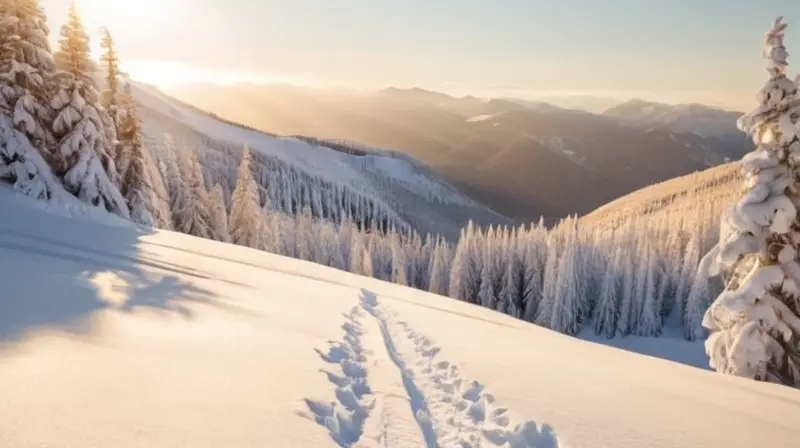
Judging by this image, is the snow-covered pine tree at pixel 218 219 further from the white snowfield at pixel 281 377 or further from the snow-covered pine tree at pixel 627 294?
the snow-covered pine tree at pixel 627 294

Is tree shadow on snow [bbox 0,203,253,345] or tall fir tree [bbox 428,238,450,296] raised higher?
tree shadow on snow [bbox 0,203,253,345]

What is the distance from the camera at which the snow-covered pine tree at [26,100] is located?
1648 centimetres

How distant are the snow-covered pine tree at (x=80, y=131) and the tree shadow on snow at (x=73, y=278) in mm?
4805

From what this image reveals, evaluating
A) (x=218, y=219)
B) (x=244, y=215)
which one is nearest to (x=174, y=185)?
(x=218, y=219)

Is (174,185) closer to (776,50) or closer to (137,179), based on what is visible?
(137,179)

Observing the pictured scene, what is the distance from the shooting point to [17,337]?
5.95 metres

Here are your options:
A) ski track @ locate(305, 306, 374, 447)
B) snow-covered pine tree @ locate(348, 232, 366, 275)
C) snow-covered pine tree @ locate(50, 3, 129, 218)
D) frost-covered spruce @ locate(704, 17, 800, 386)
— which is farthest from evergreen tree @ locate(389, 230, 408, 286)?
ski track @ locate(305, 306, 374, 447)

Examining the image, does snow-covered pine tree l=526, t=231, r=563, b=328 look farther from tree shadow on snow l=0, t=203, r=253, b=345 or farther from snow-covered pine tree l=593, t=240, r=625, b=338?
tree shadow on snow l=0, t=203, r=253, b=345

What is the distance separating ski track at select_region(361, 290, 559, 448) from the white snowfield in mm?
28

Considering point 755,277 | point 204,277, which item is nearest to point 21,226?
point 204,277

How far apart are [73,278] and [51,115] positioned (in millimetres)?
13523

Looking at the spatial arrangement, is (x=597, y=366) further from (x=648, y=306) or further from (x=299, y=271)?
(x=648, y=306)

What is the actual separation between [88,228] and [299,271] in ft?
21.7

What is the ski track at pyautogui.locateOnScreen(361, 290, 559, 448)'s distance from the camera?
20.4 ft
